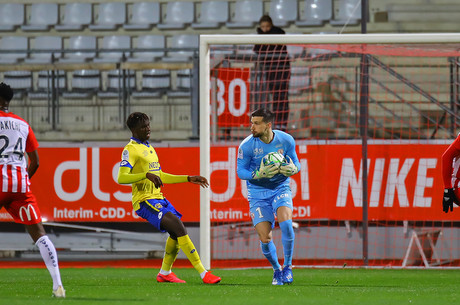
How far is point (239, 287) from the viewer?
8117 millimetres

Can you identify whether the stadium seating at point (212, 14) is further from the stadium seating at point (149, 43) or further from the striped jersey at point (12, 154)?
the striped jersey at point (12, 154)

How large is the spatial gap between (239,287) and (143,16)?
1060cm

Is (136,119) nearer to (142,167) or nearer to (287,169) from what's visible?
(142,167)

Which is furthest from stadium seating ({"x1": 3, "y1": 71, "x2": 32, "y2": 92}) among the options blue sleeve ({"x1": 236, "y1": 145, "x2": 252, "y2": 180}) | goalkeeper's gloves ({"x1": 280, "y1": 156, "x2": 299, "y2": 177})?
goalkeeper's gloves ({"x1": 280, "y1": 156, "x2": 299, "y2": 177})

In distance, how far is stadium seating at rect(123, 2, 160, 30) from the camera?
17.5 m

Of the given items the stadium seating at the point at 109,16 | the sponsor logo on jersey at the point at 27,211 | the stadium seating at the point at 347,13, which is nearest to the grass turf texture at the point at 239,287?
the sponsor logo on jersey at the point at 27,211

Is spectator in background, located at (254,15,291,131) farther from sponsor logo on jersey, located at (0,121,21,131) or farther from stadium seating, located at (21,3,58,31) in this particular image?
sponsor logo on jersey, located at (0,121,21,131)

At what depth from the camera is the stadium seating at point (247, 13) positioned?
667 inches

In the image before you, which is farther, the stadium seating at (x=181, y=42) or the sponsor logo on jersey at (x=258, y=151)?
the stadium seating at (x=181, y=42)

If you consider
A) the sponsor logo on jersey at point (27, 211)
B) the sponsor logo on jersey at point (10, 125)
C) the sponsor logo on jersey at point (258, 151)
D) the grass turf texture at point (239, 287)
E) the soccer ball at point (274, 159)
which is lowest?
the grass turf texture at point (239, 287)

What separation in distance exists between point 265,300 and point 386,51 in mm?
6331

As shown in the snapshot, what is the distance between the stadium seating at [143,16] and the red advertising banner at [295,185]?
16.8 ft

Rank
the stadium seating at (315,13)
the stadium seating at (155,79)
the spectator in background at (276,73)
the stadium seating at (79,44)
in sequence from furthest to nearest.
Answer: the stadium seating at (79,44) → the stadium seating at (315,13) → the stadium seating at (155,79) → the spectator in background at (276,73)

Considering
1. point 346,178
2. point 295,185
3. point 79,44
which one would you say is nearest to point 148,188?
point 295,185
